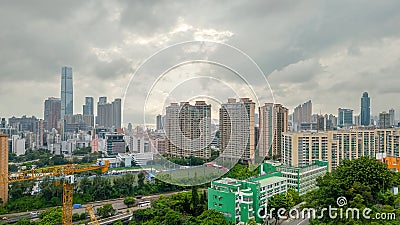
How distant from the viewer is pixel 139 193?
6.30 metres

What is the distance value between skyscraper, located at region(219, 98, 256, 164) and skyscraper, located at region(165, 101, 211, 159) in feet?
0.40

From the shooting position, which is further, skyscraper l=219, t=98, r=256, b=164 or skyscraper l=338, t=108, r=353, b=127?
skyscraper l=338, t=108, r=353, b=127

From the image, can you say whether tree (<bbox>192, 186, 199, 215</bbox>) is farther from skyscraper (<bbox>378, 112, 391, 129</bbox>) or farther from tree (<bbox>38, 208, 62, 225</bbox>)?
skyscraper (<bbox>378, 112, 391, 129</bbox>)

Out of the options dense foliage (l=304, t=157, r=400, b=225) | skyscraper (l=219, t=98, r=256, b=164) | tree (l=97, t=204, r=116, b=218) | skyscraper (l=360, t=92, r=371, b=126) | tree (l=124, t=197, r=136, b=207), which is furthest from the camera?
skyscraper (l=360, t=92, r=371, b=126)

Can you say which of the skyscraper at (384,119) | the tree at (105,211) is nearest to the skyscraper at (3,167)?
the tree at (105,211)

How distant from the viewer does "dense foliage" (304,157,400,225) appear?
8.43 ft

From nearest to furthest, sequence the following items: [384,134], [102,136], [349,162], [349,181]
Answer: [349,181] → [349,162] → [384,134] → [102,136]

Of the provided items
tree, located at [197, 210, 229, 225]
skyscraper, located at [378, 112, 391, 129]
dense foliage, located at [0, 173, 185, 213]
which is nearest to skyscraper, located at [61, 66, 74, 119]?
dense foliage, located at [0, 173, 185, 213]

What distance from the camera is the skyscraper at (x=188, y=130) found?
1.95 metres

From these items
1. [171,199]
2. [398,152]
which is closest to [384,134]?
[398,152]

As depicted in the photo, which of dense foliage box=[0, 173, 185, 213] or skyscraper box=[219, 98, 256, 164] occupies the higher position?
skyscraper box=[219, 98, 256, 164]

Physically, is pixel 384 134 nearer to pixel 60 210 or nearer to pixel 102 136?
pixel 60 210

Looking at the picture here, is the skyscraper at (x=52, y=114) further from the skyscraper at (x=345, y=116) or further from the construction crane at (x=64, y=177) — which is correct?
the skyscraper at (x=345, y=116)

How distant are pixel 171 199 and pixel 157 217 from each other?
0.60 m
